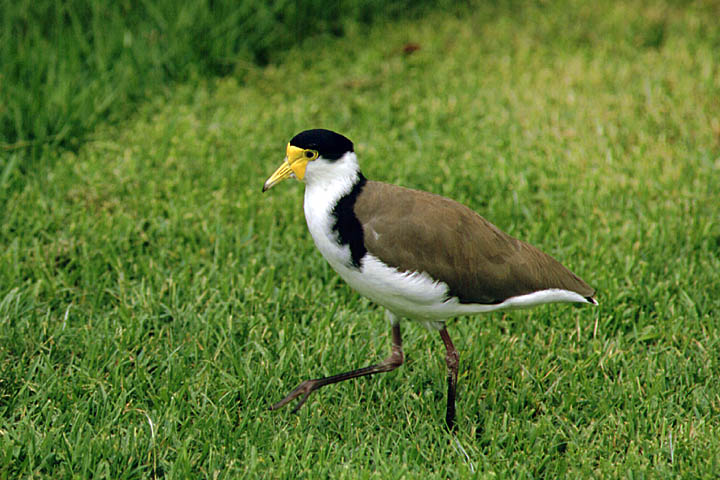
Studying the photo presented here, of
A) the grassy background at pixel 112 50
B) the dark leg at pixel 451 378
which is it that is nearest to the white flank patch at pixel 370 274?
the dark leg at pixel 451 378

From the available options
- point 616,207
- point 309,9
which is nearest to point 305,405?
point 616,207

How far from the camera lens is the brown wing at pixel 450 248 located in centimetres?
348

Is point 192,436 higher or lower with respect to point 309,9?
lower

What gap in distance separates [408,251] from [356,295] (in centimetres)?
123

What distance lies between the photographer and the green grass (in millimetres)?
3562

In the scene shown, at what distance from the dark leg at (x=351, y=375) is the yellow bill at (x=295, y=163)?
863 millimetres

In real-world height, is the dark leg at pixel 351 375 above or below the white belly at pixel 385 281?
below

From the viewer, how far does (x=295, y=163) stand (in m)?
3.61

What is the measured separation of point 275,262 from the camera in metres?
4.80

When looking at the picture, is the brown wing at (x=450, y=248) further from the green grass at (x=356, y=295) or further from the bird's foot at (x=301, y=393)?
the bird's foot at (x=301, y=393)

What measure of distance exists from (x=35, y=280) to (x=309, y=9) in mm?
3965

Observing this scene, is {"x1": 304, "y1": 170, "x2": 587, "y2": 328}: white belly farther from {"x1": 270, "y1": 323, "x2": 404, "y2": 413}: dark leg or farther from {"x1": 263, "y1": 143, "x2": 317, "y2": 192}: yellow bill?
{"x1": 270, "y1": 323, "x2": 404, "y2": 413}: dark leg

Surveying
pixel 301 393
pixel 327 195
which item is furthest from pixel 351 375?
pixel 327 195

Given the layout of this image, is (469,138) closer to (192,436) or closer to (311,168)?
(311,168)
